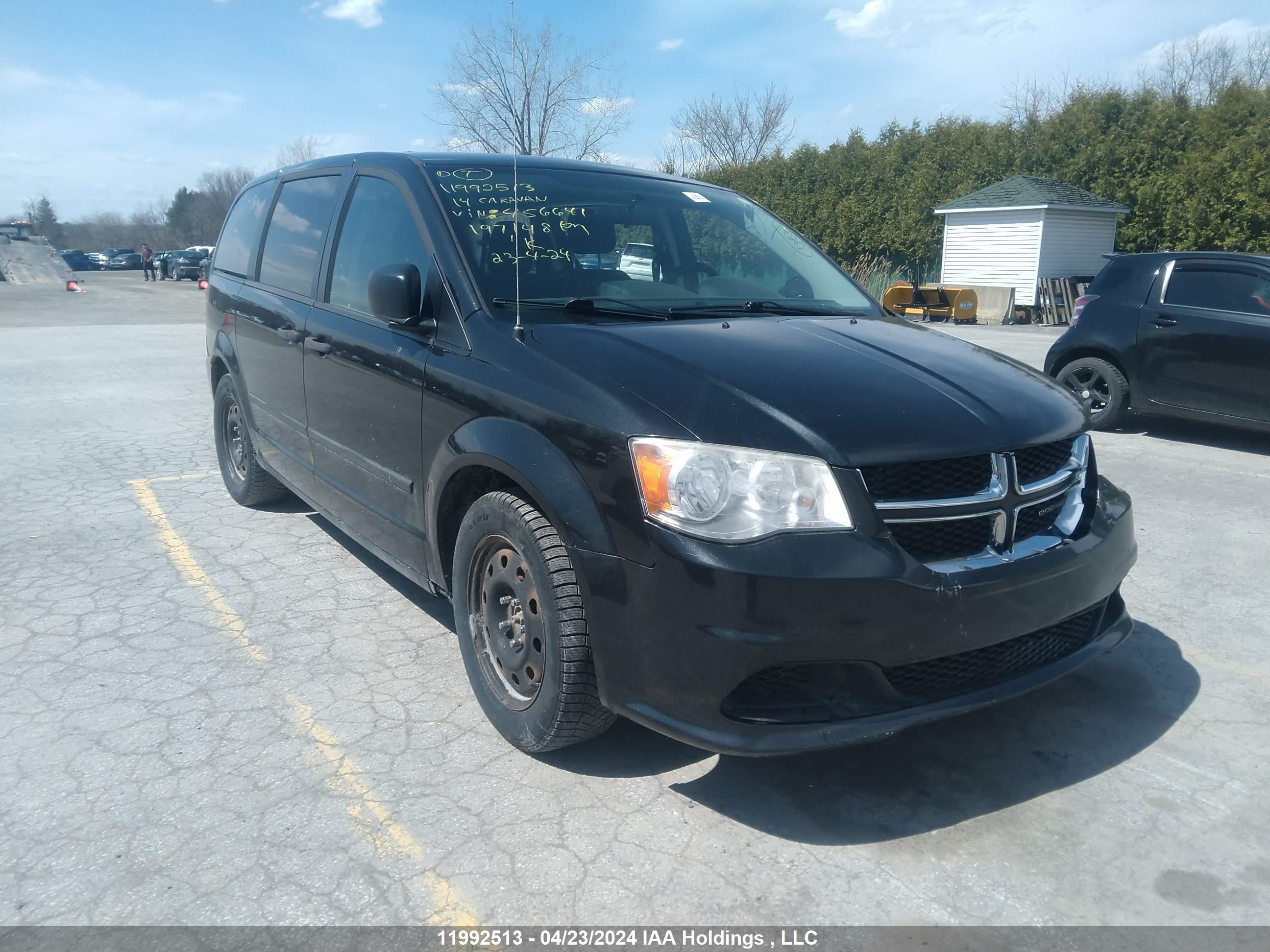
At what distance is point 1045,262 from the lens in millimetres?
23406

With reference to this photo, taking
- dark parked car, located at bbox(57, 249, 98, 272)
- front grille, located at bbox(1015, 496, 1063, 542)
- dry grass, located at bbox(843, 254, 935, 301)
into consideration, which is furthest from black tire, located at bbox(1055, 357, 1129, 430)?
dark parked car, located at bbox(57, 249, 98, 272)

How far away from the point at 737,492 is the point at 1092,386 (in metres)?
7.49

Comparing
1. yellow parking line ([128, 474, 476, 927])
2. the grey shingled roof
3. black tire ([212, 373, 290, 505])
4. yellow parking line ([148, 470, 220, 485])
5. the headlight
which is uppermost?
the grey shingled roof

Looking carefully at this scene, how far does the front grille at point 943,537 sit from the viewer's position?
2.52 m

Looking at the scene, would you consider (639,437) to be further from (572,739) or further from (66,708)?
(66,708)

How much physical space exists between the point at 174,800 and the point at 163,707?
0.66 metres

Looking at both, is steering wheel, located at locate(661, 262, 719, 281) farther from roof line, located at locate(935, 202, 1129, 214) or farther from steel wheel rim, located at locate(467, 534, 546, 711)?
roof line, located at locate(935, 202, 1129, 214)

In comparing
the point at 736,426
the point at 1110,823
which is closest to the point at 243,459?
the point at 736,426

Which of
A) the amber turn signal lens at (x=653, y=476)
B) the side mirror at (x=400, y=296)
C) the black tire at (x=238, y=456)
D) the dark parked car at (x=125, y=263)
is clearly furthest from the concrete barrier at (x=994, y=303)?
the dark parked car at (x=125, y=263)

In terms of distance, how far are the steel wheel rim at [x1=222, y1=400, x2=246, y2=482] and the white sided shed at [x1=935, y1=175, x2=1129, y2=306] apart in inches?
858

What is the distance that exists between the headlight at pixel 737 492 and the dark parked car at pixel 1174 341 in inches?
263

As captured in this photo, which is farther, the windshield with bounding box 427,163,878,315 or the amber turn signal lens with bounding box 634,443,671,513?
the windshield with bounding box 427,163,878,315

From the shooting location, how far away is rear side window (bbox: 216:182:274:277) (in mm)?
5383

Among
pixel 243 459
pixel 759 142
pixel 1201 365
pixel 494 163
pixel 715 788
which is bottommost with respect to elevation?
pixel 715 788
